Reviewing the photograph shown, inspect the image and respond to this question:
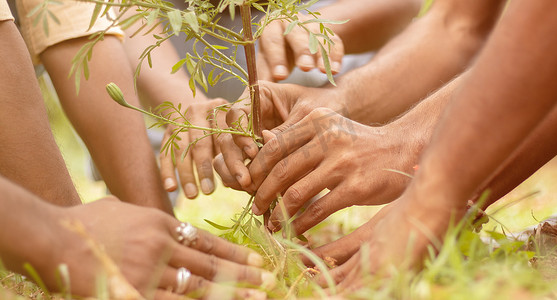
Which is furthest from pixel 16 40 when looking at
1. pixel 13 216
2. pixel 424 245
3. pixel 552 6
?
pixel 552 6

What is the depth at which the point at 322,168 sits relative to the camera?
1448 millimetres

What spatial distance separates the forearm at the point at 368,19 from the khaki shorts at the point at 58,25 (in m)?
0.89

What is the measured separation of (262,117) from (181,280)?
677mm

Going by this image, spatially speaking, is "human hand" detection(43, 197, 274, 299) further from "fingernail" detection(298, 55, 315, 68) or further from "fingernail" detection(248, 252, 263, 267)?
"fingernail" detection(298, 55, 315, 68)

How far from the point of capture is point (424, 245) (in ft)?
3.15

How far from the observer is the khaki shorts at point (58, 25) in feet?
6.06

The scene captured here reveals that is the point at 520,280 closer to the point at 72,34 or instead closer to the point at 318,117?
the point at 318,117

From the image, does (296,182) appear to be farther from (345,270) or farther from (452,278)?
(452,278)

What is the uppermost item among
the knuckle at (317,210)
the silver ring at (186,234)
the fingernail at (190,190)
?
the silver ring at (186,234)

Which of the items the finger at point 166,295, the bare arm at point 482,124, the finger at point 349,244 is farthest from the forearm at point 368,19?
the finger at point 166,295

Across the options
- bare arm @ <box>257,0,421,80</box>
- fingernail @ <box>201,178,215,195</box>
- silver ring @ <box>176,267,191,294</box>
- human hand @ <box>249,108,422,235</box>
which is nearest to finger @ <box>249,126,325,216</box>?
human hand @ <box>249,108,422,235</box>

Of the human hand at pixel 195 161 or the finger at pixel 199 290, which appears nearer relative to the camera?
the finger at pixel 199 290

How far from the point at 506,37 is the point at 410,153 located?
2.07ft

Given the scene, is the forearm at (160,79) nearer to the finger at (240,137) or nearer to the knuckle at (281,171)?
the finger at (240,137)
